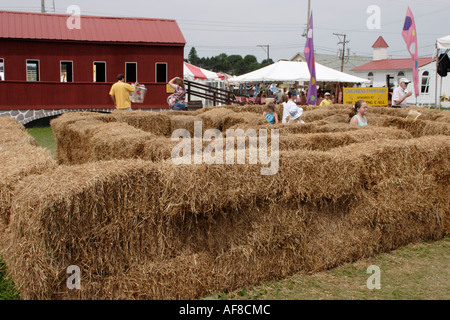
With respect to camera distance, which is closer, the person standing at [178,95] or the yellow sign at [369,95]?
the person standing at [178,95]

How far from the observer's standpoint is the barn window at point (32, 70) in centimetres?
2405

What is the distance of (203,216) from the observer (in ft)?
15.4

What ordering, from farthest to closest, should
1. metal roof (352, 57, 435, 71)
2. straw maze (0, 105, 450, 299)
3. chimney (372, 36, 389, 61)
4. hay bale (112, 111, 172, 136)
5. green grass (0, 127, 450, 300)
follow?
chimney (372, 36, 389, 61) < metal roof (352, 57, 435, 71) < hay bale (112, 111, 172, 136) < green grass (0, 127, 450, 300) < straw maze (0, 105, 450, 299)

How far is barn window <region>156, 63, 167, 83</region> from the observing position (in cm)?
2591

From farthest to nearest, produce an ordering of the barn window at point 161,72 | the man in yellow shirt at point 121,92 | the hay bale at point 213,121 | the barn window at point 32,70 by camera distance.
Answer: the barn window at point 161,72, the barn window at point 32,70, the man in yellow shirt at point 121,92, the hay bale at point 213,121

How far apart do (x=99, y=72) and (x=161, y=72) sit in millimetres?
3372

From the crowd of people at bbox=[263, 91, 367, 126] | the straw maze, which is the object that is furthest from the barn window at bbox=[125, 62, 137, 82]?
the straw maze

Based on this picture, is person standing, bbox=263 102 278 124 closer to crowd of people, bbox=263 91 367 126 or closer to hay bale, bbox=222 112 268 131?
crowd of people, bbox=263 91 367 126

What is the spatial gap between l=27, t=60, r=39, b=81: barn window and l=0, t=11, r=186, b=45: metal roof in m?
1.34

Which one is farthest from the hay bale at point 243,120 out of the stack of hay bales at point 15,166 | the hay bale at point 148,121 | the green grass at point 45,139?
the stack of hay bales at point 15,166

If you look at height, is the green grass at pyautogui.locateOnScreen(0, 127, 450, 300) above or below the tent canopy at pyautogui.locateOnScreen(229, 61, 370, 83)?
below

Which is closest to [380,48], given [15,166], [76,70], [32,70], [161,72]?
[161,72]

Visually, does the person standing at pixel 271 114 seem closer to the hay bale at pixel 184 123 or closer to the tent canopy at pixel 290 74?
the hay bale at pixel 184 123

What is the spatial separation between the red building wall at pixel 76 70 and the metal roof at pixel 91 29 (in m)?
0.35
